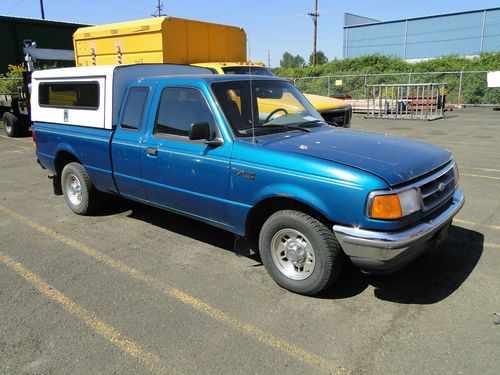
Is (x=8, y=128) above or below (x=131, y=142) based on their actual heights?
below

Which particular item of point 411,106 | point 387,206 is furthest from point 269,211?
point 411,106

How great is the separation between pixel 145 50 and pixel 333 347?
28.2 ft

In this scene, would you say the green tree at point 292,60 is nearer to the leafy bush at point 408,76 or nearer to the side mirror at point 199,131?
the leafy bush at point 408,76

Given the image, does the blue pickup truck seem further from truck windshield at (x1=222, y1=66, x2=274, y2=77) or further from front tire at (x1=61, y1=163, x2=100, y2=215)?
truck windshield at (x1=222, y1=66, x2=274, y2=77)

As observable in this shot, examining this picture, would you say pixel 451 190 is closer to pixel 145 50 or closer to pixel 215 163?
pixel 215 163

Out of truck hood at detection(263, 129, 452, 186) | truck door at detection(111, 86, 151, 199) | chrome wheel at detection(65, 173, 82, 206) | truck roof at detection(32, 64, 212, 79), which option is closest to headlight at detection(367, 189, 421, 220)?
truck hood at detection(263, 129, 452, 186)

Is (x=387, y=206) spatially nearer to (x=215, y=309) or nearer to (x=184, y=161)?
(x=215, y=309)

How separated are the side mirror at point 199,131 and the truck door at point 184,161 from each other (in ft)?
0.45

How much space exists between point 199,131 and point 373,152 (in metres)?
1.54

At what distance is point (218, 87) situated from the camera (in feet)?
14.0

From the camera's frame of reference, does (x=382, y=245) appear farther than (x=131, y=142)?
No

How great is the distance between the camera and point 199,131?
3.92m

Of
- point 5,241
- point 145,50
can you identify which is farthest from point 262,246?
point 145,50

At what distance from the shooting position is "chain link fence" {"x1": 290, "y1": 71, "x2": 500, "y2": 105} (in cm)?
2509
